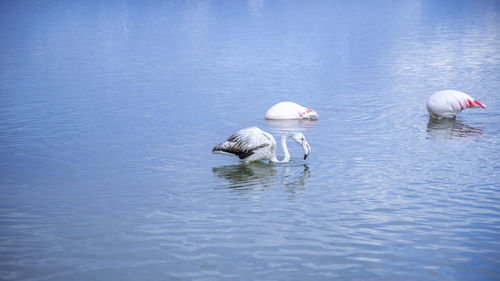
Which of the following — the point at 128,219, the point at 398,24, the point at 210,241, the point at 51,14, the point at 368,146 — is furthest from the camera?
the point at 51,14

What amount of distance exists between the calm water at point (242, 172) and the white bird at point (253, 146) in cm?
28

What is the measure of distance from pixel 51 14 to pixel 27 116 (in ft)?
140

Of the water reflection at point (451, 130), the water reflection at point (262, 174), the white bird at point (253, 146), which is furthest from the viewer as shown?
the water reflection at point (451, 130)

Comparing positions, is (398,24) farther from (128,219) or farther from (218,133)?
(128,219)

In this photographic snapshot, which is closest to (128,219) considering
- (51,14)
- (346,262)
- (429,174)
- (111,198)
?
(111,198)

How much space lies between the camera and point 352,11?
192 feet

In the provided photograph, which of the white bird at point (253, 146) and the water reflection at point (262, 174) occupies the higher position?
the white bird at point (253, 146)

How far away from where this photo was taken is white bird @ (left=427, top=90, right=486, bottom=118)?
50.3ft

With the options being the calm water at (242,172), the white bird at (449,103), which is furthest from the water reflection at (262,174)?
the white bird at (449,103)

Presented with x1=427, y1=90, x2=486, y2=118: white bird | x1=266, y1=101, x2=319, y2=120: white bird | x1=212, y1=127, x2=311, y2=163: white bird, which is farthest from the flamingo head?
x1=427, y1=90, x2=486, y2=118: white bird

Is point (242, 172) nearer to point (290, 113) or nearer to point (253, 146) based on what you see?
point (253, 146)

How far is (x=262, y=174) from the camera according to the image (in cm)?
1149

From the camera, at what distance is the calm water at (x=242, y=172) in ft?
25.4

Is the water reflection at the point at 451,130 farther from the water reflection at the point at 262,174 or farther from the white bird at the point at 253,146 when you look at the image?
the water reflection at the point at 262,174
